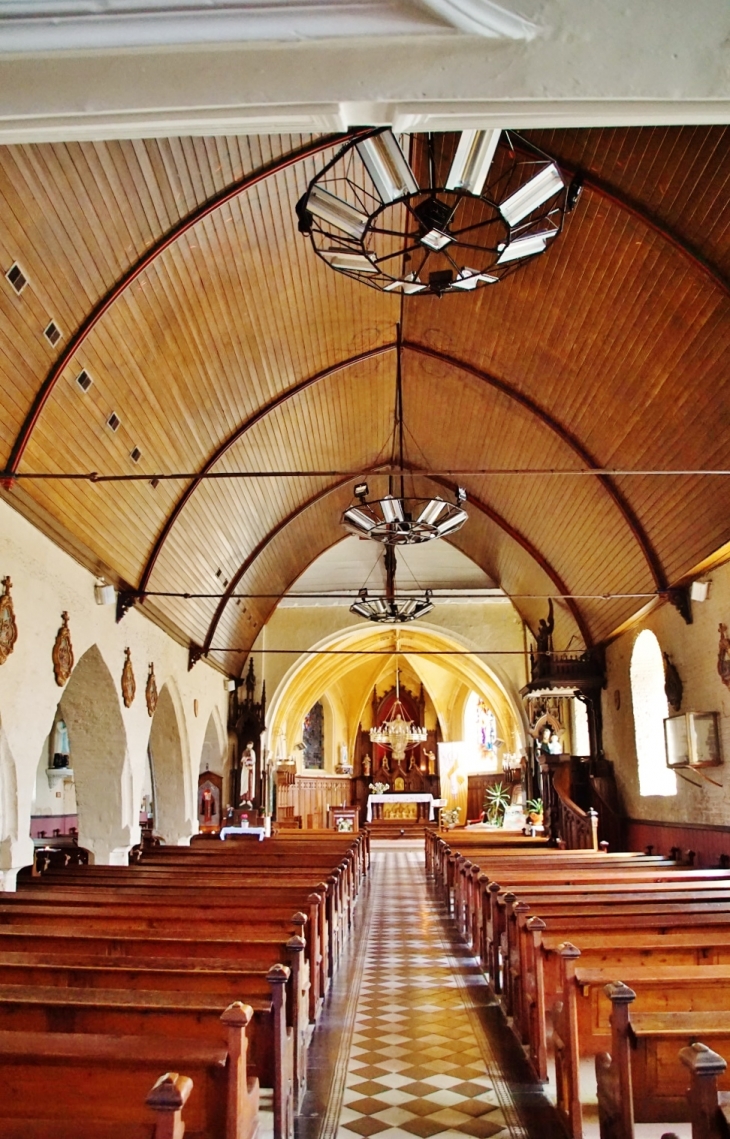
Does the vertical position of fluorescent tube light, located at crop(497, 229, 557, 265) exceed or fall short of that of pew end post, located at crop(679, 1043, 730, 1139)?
it exceeds it

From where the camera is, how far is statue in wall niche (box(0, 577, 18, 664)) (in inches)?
326

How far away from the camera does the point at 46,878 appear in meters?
9.34

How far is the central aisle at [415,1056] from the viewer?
4.69 metres

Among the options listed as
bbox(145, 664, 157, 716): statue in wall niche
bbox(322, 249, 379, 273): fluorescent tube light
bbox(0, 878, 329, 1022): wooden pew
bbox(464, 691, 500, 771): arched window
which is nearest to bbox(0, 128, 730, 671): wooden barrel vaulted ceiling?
bbox(145, 664, 157, 716): statue in wall niche

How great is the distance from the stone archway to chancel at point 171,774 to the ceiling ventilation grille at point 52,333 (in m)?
8.72

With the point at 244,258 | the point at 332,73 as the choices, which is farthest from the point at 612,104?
the point at 244,258

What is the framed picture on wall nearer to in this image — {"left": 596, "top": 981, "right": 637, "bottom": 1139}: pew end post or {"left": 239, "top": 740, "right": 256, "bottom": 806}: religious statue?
{"left": 596, "top": 981, "right": 637, "bottom": 1139}: pew end post

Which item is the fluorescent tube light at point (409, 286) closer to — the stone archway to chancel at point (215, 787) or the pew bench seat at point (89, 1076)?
the pew bench seat at point (89, 1076)

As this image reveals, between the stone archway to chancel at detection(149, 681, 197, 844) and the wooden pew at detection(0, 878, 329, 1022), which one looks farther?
the stone archway to chancel at detection(149, 681, 197, 844)

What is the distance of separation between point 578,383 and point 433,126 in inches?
348

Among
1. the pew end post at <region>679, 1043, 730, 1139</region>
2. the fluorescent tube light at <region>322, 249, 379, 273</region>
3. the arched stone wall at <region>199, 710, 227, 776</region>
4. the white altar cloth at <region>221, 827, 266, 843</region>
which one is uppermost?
the fluorescent tube light at <region>322, 249, 379, 273</region>

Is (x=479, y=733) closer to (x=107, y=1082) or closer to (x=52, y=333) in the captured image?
(x=52, y=333)

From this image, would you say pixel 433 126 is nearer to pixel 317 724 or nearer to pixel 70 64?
pixel 70 64

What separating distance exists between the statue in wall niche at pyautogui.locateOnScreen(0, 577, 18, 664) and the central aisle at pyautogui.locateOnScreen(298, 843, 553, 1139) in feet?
14.0
